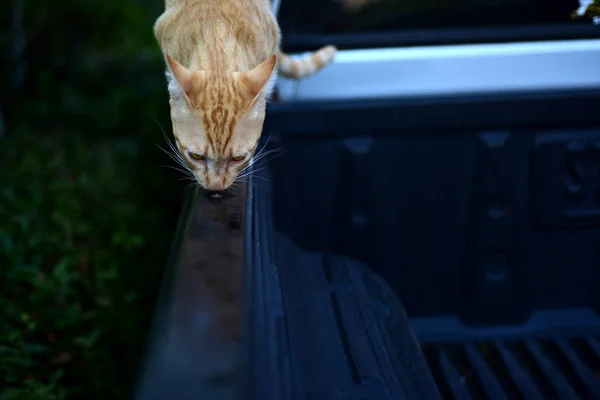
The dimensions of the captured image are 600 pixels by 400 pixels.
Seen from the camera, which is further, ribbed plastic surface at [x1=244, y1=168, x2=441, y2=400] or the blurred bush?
the blurred bush

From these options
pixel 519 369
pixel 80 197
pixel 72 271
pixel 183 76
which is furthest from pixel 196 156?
pixel 80 197

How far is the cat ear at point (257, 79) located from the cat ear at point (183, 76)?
16 centimetres

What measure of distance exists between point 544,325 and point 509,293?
0.19 m

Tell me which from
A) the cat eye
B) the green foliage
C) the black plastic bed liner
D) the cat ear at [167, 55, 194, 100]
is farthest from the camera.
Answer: the green foliage

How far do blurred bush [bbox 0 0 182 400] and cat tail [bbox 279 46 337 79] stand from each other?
1.19m

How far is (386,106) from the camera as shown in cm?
206

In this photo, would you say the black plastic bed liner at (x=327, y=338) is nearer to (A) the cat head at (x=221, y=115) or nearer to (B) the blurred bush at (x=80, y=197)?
(A) the cat head at (x=221, y=115)

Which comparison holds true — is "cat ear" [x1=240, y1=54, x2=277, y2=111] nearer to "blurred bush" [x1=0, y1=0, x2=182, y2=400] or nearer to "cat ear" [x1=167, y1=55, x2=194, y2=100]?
"cat ear" [x1=167, y1=55, x2=194, y2=100]

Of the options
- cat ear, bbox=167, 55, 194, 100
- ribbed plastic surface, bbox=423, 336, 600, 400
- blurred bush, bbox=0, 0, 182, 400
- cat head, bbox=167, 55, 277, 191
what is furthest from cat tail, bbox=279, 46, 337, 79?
blurred bush, bbox=0, 0, 182, 400

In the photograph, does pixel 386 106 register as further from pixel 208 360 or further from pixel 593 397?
pixel 208 360

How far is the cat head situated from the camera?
1.78m

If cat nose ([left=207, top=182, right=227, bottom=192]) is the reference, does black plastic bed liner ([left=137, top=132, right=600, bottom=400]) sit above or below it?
below

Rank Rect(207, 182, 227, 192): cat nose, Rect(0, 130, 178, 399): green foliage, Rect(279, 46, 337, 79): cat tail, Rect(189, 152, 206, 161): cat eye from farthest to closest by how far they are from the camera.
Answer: Rect(0, 130, 178, 399): green foliage, Rect(279, 46, 337, 79): cat tail, Rect(189, 152, 206, 161): cat eye, Rect(207, 182, 227, 192): cat nose

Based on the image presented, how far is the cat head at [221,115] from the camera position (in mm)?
1780
